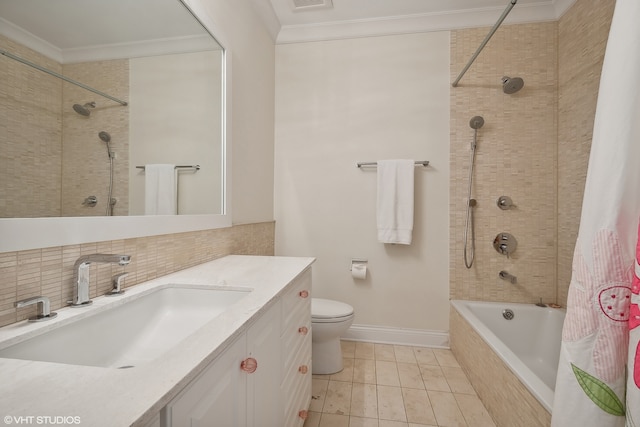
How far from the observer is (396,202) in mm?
2186

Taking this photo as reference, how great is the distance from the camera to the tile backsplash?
668 mm

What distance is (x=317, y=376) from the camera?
71.9 inches

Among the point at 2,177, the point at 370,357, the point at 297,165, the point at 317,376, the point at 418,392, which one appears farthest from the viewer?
the point at 297,165

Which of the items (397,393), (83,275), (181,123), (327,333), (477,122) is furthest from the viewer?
(477,122)

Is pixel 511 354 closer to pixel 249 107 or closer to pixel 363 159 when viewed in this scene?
pixel 363 159

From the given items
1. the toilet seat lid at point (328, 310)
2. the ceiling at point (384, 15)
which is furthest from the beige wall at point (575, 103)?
the toilet seat lid at point (328, 310)

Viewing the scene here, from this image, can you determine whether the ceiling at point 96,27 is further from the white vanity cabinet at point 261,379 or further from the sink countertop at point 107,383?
the white vanity cabinet at point 261,379

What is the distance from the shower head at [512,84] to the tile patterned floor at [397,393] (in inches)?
79.2

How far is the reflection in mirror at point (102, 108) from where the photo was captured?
68 cm

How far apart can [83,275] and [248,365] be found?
542 mm

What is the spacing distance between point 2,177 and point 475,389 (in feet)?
7.49

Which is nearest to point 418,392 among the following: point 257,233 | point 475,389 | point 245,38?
point 475,389

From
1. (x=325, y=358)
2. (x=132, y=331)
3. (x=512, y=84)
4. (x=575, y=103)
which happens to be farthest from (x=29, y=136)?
(x=575, y=103)

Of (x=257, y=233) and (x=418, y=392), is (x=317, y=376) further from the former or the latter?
(x=257, y=233)
